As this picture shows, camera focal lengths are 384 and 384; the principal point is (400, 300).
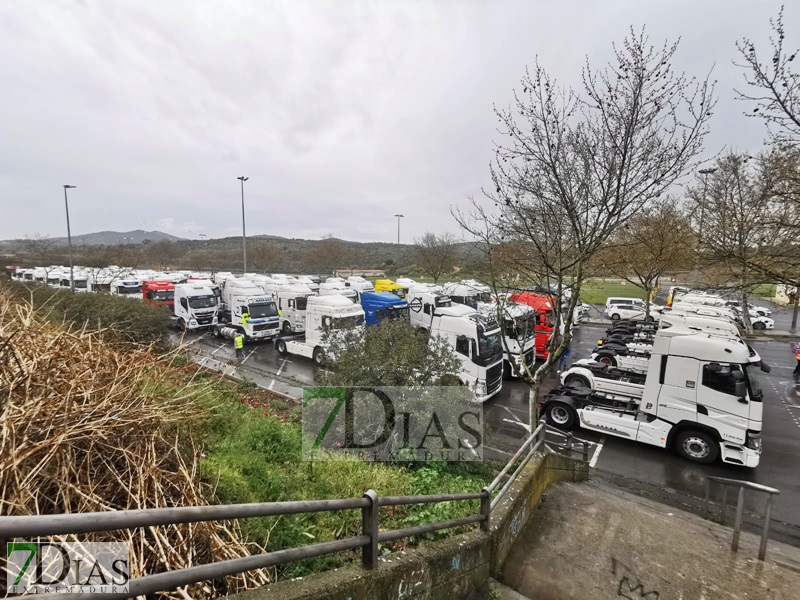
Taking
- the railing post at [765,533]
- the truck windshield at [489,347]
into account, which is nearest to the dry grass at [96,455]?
the railing post at [765,533]

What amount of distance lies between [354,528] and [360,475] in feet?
3.55

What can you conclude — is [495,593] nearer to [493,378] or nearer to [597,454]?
[597,454]

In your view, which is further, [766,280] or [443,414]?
[766,280]

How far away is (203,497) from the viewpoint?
317 centimetres

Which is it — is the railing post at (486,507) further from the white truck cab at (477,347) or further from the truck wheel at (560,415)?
the white truck cab at (477,347)

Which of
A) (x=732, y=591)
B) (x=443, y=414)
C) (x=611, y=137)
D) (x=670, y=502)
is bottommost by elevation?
(x=670, y=502)

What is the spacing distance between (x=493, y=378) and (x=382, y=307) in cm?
784

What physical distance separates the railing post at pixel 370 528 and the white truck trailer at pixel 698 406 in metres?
8.92

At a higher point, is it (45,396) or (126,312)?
(45,396)

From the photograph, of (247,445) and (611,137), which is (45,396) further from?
(611,137)

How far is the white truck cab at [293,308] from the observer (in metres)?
20.1

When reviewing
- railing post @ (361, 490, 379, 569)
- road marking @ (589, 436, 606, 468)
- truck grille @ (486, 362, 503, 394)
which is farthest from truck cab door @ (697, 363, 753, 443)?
railing post @ (361, 490, 379, 569)

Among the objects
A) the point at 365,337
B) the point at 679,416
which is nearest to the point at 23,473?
the point at 365,337

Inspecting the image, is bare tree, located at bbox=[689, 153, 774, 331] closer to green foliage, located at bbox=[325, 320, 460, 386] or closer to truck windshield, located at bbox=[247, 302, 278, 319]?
green foliage, located at bbox=[325, 320, 460, 386]
